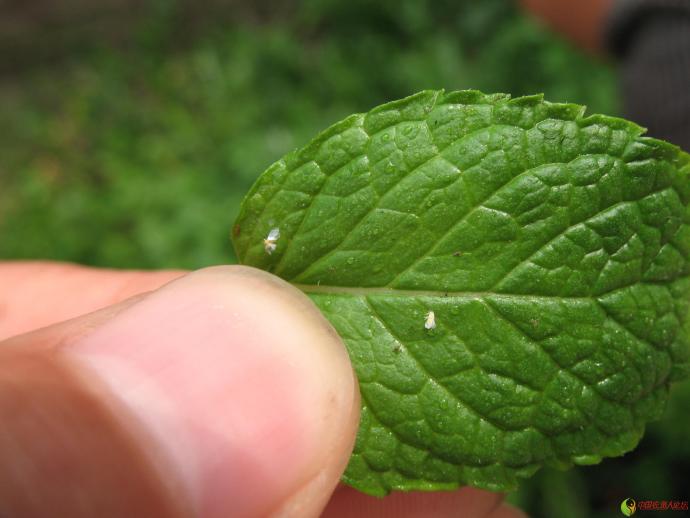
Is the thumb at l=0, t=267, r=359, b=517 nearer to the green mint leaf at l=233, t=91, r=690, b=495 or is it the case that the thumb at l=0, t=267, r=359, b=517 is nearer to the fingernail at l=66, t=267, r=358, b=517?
the fingernail at l=66, t=267, r=358, b=517

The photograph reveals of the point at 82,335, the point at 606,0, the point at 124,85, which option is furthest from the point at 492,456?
the point at 124,85

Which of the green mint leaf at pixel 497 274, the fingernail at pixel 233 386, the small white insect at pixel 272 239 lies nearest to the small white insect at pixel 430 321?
the green mint leaf at pixel 497 274

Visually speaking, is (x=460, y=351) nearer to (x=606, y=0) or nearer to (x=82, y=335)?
(x=82, y=335)

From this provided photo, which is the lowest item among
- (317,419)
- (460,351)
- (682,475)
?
(682,475)

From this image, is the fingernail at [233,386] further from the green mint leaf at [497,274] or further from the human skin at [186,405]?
the green mint leaf at [497,274]

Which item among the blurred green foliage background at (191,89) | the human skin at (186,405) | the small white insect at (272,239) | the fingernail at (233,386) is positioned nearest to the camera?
the human skin at (186,405)

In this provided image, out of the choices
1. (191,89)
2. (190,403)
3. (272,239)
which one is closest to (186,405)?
(190,403)

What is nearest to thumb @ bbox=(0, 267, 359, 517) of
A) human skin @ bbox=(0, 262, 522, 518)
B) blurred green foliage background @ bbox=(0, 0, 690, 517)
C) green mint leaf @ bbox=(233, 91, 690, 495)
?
human skin @ bbox=(0, 262, 522, 518)

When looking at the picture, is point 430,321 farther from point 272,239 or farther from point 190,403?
point 190,403
